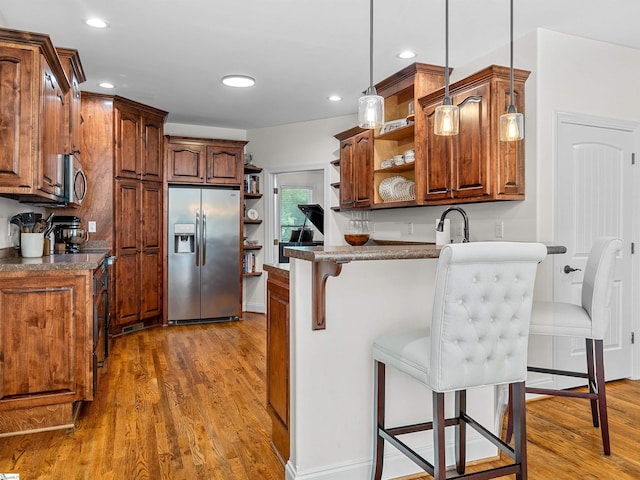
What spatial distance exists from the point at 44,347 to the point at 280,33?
254cm

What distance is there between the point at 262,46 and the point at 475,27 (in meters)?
1.55

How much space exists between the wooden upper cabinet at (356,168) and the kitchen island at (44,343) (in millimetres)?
2834

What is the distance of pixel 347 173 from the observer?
5137 mm

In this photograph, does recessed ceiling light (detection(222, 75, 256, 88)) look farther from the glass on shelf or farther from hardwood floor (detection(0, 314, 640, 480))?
hardwood floor (detection(0, 314, 640, 480))

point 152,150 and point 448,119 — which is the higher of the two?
point 152,150

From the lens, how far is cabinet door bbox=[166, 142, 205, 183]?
560cm

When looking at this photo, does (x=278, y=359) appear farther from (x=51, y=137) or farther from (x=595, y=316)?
(x=51, y=137)

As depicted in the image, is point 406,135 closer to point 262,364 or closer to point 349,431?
point 262,364

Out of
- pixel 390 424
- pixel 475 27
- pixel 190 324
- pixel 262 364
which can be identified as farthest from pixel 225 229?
pixel 390 424

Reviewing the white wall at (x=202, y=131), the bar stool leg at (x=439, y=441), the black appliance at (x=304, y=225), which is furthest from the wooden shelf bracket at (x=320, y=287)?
the white wall at (x=202, y=131)

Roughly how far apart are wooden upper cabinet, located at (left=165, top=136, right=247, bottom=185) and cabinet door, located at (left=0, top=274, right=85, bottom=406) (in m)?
3.16

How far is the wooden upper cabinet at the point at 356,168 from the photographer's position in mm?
4684

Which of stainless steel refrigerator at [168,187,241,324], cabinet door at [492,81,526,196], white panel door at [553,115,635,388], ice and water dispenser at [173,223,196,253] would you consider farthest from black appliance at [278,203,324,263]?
white panel door at [553,115,635,388]

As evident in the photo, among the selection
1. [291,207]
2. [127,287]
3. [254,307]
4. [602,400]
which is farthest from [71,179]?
[291,207]
